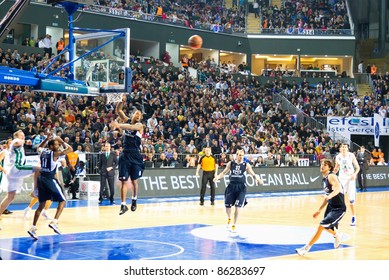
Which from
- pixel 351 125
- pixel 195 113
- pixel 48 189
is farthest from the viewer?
pixel 351 125

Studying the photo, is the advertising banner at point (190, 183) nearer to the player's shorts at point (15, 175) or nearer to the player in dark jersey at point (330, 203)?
the player's shorts at point (15, 175)

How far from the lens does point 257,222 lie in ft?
59.2

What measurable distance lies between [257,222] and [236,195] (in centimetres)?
268

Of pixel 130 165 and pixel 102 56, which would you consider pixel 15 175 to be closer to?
pixel 130 165

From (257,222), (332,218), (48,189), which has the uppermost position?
(48,189)

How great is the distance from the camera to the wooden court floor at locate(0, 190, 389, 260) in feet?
45.2

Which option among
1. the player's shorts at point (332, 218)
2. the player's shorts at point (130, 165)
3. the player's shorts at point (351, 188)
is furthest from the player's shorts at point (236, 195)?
the player's shorts at point (351, 188)

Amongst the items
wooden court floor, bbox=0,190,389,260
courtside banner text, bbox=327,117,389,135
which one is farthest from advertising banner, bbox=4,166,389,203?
courtside banner text, bbox=327,117,389,135

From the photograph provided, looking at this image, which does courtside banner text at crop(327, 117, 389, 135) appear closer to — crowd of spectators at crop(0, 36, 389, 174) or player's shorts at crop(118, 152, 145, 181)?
crowd of spectators at crop(0, 36, 389, 174)

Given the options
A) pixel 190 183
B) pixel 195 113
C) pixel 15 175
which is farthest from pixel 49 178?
pixel 195 113

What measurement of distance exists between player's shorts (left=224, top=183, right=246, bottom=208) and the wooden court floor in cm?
77

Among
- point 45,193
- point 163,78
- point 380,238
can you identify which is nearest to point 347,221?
point 380,238

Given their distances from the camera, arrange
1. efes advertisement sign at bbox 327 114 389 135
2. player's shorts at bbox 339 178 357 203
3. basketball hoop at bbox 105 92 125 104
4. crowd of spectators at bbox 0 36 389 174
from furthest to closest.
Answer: efes advertisement sign at bbox 327 114 389 135 → crowd of spectators at bbox 0 36 389 174 → player's shorts at bbox 339 178 357 203 → basketball hoop at bbox 105 92 125 104

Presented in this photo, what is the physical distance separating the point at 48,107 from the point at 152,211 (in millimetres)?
8578
